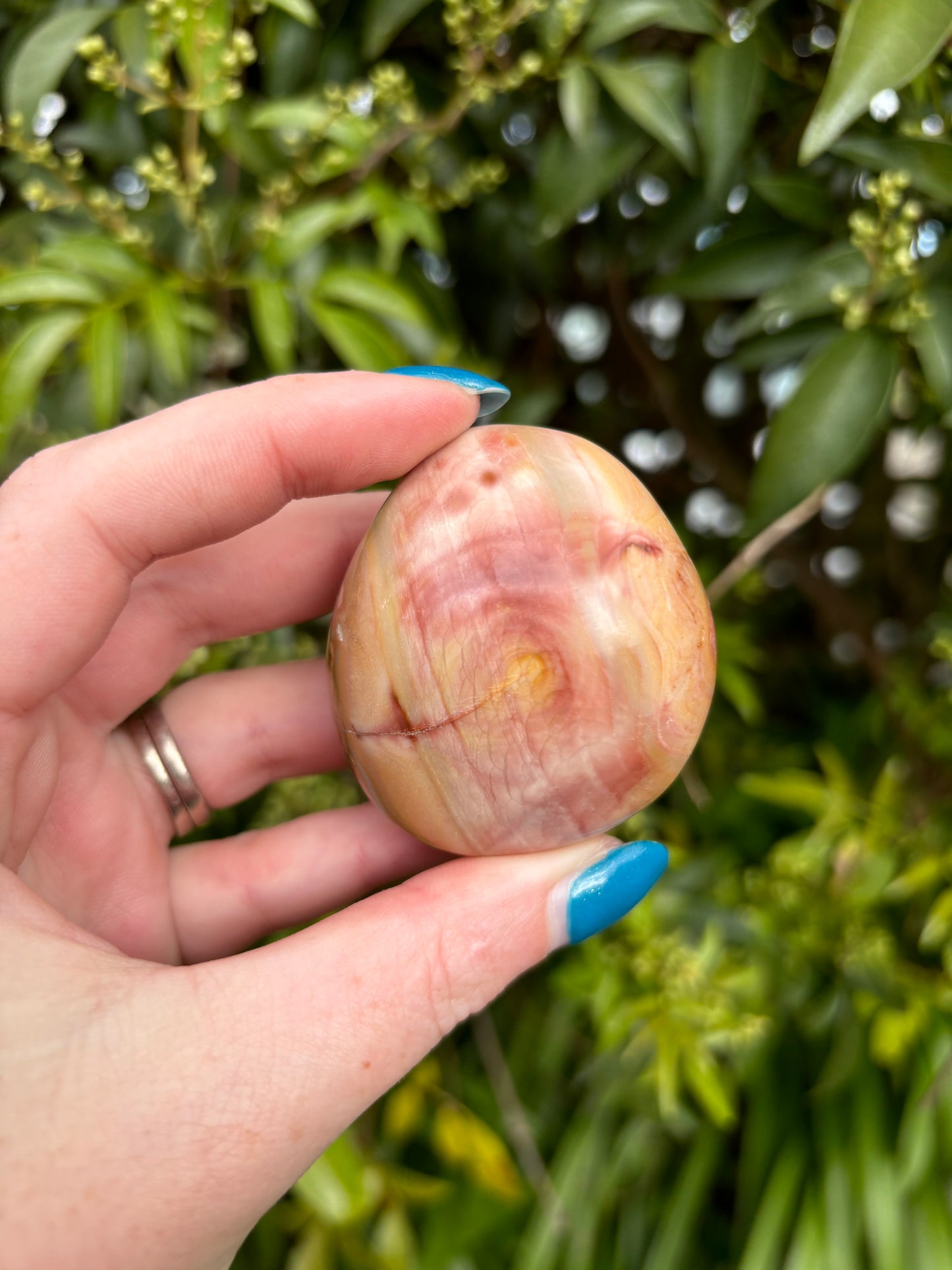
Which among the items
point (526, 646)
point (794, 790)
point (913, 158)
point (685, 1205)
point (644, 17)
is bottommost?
point (685, 1205)

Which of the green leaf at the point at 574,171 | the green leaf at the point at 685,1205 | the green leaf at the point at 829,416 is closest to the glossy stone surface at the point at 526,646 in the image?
the green leaf at the point at 829,416

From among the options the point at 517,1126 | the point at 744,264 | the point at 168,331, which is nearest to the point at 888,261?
the point at 744,264

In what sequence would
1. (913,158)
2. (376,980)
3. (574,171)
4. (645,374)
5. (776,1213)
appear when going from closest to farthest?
1. (376,980)
2. (913,158)
3. (574,171)
4. (776,1213)
5. (645,374)

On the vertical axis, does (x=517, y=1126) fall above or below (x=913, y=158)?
below

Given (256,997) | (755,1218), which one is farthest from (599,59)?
(755,1218)

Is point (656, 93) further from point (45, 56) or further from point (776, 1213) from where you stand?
point (776, 1213)

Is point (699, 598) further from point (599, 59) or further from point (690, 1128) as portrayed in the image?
point (690, 1128)

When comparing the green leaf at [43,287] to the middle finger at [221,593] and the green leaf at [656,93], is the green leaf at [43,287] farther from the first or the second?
the green leaf at [656,93]
